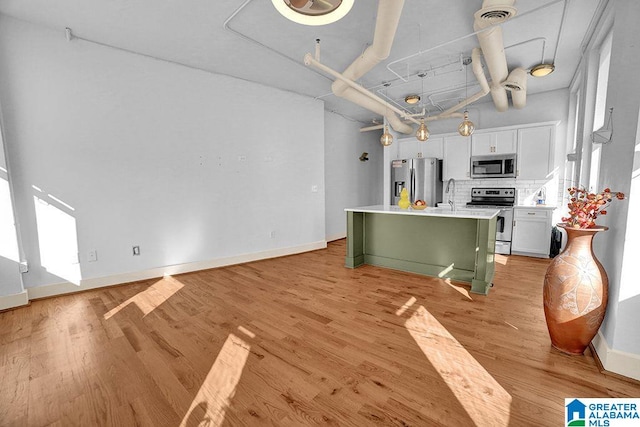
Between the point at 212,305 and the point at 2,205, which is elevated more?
the point at 2,205

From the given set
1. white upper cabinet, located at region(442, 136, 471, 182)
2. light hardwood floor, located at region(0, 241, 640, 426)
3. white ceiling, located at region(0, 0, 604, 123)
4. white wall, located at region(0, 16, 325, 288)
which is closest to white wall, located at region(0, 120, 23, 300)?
white wall, located at region(0, 16, 325, 288)

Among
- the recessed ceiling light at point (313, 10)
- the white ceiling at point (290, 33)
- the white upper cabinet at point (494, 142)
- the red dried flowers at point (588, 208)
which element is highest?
the white ceiling at point (290, 33)

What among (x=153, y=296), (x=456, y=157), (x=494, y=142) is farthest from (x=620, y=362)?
(x=456, y=157)

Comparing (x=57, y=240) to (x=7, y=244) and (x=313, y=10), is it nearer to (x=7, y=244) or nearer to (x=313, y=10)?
(x=7, y=244)

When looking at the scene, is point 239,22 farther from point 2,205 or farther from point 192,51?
point 2,205

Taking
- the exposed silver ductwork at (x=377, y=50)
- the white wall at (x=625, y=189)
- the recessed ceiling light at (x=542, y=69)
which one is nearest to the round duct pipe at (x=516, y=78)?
the recessed ceiling light at (x=542, y=69)

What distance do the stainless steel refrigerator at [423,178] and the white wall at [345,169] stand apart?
4.38 feet

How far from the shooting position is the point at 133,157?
3615 mm

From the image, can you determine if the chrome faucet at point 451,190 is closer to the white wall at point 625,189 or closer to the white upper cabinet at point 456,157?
the white upper cabinet at point 456,157

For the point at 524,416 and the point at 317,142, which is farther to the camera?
the point at 317,142

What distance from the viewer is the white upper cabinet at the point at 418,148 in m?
6.01

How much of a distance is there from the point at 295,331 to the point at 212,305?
1.13 metres

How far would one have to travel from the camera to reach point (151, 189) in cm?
A: 377

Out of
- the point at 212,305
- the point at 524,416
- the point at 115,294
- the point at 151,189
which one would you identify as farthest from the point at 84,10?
the point at 524,416
